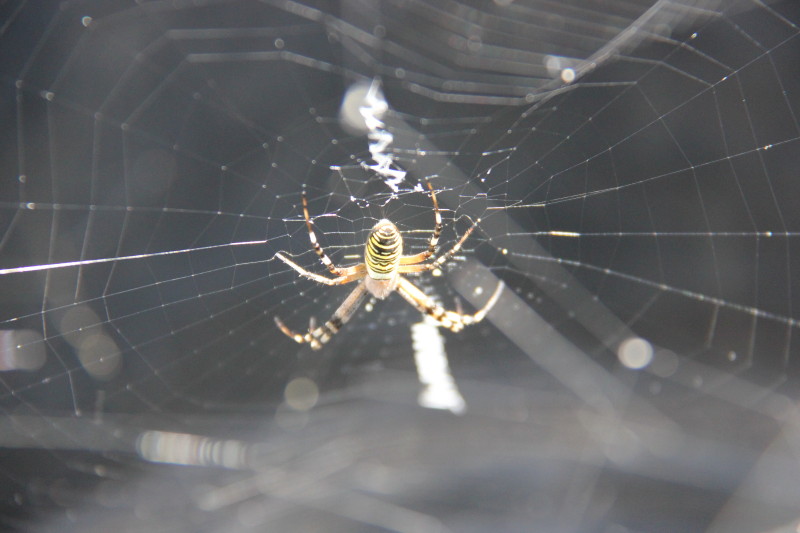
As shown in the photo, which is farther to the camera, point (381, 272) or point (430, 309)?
point (430, 309)

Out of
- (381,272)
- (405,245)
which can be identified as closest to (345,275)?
(381,272)

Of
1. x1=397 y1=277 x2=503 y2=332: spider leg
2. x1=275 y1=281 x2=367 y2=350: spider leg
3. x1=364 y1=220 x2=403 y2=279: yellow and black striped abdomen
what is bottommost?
x1=275 y1=281 x2=367 y2=350: spider leg

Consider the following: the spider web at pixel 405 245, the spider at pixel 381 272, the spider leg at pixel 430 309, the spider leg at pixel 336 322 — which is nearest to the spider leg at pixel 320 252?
the spider at pixel 381 272

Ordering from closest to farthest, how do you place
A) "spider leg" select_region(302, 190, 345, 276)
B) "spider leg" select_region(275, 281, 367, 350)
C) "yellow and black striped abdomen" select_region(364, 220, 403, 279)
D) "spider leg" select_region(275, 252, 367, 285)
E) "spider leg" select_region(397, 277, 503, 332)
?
"yellow and black striped abdomen" select_region(364, 220, 403, 279) → "spider leg" select_region(302, 190, 345, 276) → "spider leg" select_region(275, 252, 367, 285) → "spider leg" select_region(275, 281, 367, 350) → "spider leg" select_region(397, 277, 503, 332)

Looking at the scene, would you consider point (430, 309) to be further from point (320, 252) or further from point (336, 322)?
point (320, 252)

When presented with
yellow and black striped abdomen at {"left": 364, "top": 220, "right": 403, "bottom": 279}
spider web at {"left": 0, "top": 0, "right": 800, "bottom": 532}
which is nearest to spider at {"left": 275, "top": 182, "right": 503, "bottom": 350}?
yellow and black striped abdomen at {"left": 364, "top": 220, "right": 403, "bottom": 279}

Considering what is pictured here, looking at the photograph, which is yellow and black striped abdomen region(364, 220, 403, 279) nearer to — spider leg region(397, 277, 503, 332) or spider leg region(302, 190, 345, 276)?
spider leg region(302, 190, 345, 276)

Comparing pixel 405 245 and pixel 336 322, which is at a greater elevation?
pixel 405 245

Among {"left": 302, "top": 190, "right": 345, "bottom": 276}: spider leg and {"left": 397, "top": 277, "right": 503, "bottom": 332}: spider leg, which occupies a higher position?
{"left": 397, "top": 277, "right": 503, "bottom": 332}: spider leg
